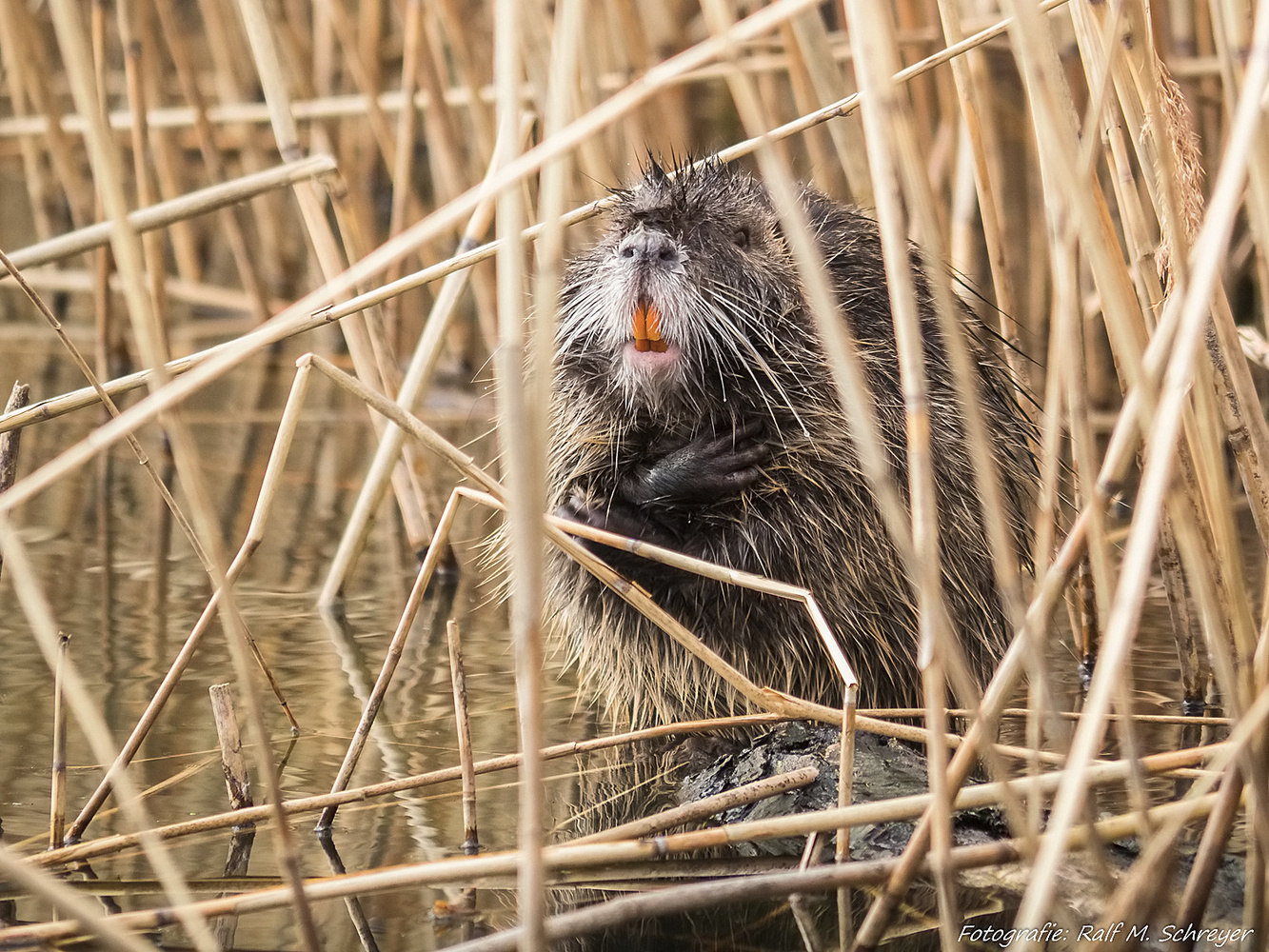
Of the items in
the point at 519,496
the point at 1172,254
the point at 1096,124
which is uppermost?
the point at 1096,124

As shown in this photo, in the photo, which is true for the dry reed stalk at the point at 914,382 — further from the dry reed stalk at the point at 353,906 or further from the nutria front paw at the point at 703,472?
the nutria front paw at the point at 703,472

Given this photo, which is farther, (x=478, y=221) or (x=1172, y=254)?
(x=478, y=221)

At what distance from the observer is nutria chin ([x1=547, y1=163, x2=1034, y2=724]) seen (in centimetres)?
246

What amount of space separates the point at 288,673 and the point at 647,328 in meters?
1.03

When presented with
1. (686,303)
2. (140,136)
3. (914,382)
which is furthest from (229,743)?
(140,136)

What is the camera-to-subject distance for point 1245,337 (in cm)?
312

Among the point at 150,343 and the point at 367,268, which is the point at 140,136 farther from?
the point at 150,343

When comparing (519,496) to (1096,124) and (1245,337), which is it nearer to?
(1096,124)

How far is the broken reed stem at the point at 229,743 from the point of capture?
2131 mm

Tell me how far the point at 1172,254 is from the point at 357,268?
915 millimetres

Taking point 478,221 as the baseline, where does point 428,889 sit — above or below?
below

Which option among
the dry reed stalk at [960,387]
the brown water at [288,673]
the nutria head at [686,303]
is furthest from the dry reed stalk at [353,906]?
the nutria head at [686,303]

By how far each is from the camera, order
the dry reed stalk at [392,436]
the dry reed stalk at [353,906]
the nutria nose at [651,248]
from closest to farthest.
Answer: the dry reed stalk at [353,906]
the nutria nose at [651,248]
the dry reed stalk at [392,436]

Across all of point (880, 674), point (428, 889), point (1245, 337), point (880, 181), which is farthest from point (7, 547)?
point (1245, 337)
